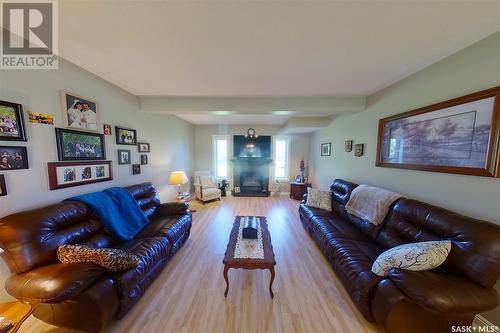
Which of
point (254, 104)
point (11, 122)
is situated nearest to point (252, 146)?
point (254, 104)

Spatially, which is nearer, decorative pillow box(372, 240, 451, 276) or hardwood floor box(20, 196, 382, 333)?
decorative pillow box(372, 240, 451, 276)

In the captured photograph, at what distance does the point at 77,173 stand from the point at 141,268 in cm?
139

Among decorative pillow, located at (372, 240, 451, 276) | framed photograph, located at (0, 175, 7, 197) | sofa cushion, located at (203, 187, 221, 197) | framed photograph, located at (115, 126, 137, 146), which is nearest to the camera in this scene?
decorative pillow, located at (372, 240, 451, 276)

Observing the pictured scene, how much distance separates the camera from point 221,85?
2375 millimetres

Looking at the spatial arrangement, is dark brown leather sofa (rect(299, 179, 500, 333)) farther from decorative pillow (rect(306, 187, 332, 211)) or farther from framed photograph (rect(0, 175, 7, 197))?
framed photograph (rect(0, 175, 7, 197))

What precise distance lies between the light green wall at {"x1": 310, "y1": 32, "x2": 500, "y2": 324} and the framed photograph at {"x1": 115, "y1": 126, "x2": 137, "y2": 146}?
158 inches

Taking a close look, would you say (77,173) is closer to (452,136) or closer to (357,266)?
(357,266)

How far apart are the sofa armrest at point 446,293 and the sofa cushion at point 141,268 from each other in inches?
84.1

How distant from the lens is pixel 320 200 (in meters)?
3.13

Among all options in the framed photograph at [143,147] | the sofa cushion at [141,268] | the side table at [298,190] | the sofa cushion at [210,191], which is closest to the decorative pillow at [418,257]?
the sofa cushion at [141,268]

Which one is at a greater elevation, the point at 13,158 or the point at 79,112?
the point at 79,112

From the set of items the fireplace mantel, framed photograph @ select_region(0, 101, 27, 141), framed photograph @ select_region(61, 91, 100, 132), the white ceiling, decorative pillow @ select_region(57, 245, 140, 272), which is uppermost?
the white ceiling

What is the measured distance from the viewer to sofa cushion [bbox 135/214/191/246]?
2.10m

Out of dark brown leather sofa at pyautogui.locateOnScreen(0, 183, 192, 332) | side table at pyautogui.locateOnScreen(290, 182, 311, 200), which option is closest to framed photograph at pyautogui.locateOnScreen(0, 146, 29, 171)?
dark brown leather sofa at pyautogui.locateOnScreen(0, 183, 192, 332)
